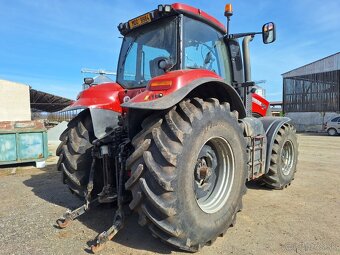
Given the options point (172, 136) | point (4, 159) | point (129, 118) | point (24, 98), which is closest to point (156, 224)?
point (172, 136)

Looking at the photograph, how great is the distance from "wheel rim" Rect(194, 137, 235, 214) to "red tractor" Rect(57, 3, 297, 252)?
1 cm

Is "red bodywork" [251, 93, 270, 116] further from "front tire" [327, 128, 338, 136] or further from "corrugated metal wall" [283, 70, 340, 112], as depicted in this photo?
"corrugated metal wall" [283, 70, 340, 112]

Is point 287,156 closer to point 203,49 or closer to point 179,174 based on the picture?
point 203,49

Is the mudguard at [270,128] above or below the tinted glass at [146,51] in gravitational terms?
below

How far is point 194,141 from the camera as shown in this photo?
2.90m

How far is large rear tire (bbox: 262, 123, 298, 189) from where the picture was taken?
5.12 metres

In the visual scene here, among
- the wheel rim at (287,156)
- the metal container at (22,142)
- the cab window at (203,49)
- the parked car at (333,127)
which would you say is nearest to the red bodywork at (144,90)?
the cab window at (203,49)

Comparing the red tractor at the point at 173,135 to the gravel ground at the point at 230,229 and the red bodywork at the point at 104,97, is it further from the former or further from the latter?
the gravel ground at the point at 230,229

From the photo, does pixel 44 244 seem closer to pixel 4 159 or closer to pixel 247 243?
pixel 247 243

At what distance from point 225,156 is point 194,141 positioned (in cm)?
82

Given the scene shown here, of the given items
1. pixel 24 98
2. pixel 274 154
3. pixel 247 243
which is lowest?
pixel 247 243

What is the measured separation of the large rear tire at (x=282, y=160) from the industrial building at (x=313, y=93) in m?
26.4

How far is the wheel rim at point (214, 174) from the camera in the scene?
3.33 m

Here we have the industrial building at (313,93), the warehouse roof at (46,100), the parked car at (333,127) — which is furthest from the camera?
the industrial building at (313,93)
